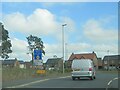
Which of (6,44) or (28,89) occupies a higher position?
(6,44)

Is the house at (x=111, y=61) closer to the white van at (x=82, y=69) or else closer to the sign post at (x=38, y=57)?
the sign post at (x=38, y=57)

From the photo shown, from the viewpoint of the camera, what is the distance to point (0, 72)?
41.9 metres

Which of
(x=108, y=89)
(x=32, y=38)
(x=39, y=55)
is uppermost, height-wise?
(x=32, y=38)

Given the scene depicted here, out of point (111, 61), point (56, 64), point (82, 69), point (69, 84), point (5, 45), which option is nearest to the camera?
point (69, 84)

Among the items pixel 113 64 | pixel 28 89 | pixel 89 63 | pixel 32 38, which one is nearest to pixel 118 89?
pixel 28 89

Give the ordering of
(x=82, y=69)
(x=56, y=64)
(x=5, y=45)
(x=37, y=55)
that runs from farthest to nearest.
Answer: (x=56, y=64), (x=5, y=45), (x=37, y=55), (x=82, y=69)

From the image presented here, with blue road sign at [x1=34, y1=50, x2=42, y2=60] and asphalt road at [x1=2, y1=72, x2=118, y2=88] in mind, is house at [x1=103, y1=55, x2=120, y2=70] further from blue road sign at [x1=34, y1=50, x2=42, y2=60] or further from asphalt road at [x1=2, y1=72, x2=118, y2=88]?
asphalt road at [x1=2, y1=72, x2=118, y2=88]

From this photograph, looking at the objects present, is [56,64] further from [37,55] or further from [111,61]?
[37,55]

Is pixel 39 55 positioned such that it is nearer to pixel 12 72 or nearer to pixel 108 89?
pixel 12 72

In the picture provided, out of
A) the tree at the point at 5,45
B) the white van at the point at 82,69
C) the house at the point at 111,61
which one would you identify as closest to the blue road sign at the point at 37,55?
the white van at the point at 82,69

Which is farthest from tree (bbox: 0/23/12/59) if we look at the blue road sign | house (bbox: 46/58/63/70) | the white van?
the white van

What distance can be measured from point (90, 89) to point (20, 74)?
23.4 m

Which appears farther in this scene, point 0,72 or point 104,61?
point 104,61

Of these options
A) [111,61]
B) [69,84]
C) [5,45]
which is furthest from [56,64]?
[69,84]
